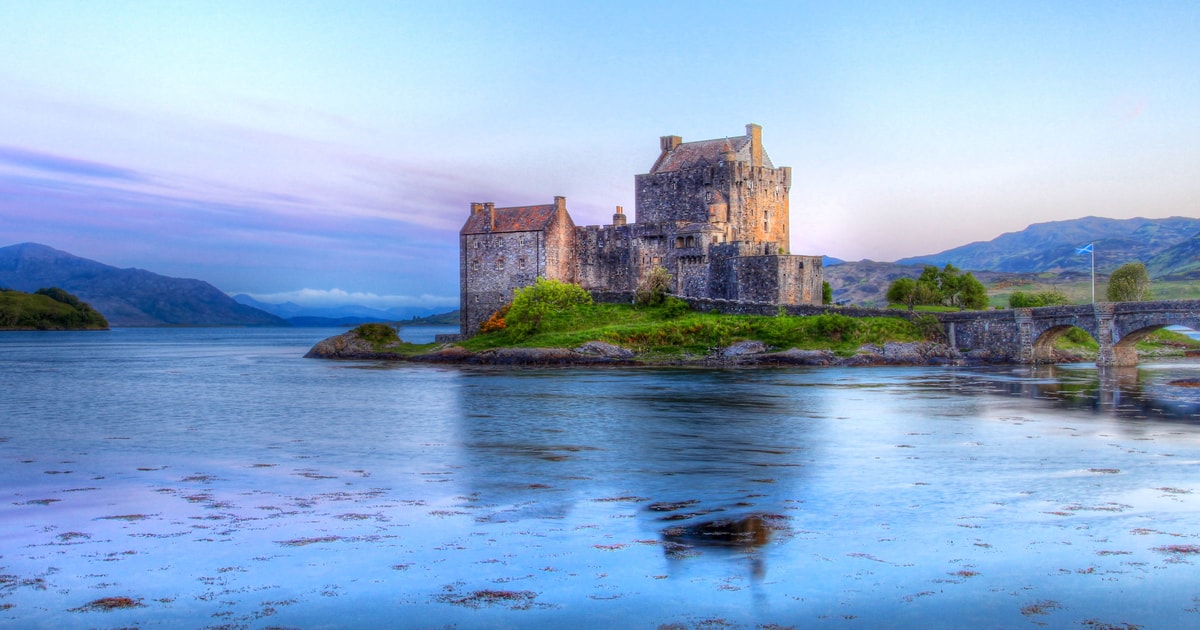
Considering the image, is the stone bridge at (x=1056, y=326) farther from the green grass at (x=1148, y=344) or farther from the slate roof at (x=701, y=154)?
the slate roof at (x=701, y=154)

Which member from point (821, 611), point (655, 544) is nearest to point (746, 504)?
point (655, 544)

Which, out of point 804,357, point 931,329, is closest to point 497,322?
point 804,357

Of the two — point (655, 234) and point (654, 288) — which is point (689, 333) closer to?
point (654, 288)

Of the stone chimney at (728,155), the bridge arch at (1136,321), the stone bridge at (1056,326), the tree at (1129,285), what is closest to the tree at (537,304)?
the stone chimney at (728,155)

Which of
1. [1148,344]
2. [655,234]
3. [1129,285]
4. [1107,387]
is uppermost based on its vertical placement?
[655,234]

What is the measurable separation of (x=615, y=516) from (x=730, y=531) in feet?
7.36

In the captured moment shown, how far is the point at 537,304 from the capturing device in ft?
207

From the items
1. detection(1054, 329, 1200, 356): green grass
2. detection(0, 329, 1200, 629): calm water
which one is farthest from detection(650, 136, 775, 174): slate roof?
detection(0, 329, 1200, 629): calm water

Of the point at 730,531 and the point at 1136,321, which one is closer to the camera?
the point at 730,531

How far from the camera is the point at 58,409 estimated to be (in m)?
37.5

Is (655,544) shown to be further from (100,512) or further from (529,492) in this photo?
(100,512)

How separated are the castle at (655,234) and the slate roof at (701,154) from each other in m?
0.09

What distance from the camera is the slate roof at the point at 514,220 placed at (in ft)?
224

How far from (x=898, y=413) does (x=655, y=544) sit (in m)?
21.4
